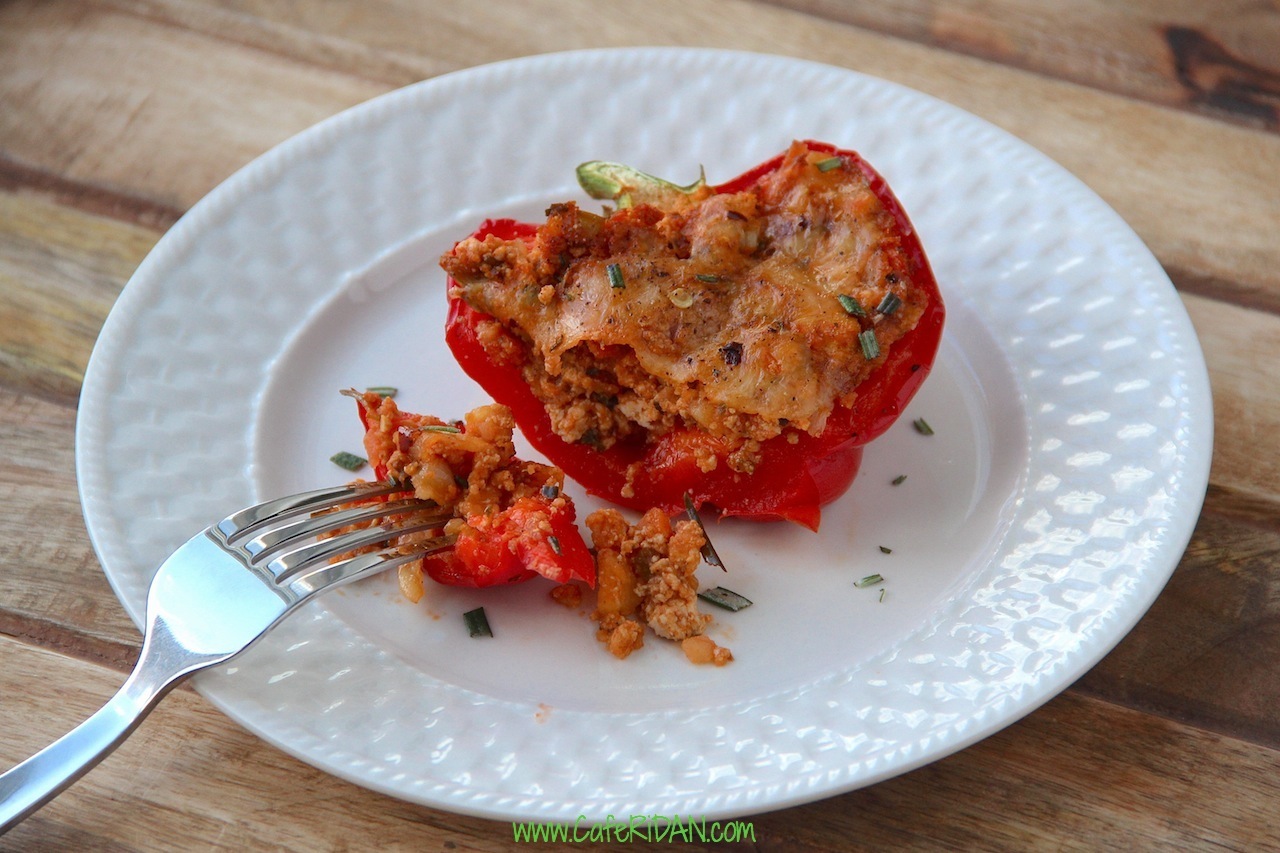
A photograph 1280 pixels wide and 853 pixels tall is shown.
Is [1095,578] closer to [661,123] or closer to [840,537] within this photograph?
[840,537]

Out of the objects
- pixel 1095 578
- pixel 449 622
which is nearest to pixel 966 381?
pixel 1095 578

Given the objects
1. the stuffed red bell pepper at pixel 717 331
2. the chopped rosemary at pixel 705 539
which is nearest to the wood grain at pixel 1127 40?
the stuffed red bell pepper at pixel 717 331

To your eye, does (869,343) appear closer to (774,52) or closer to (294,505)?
(294,505)

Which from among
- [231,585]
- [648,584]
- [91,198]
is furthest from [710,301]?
[91,198]

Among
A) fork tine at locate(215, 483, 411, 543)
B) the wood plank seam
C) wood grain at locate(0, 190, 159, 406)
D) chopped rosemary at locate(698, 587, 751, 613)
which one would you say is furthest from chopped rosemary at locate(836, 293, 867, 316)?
the wood plank seam

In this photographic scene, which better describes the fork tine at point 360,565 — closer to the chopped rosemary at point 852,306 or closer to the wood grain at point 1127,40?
the chopped rosemary at point 852,306
